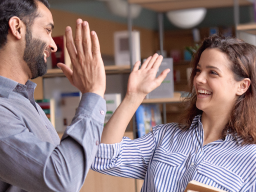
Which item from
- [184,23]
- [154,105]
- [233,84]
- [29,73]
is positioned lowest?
[154,105]

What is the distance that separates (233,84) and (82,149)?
816mm

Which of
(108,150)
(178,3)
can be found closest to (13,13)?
(108,150)

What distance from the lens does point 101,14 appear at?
298 centimetres

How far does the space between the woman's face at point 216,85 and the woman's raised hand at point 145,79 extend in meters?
0.35

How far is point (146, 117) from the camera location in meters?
2.79

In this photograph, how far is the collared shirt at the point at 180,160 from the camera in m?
1.21

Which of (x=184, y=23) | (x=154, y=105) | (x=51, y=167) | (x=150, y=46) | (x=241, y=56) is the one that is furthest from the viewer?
(x=150, y=46)

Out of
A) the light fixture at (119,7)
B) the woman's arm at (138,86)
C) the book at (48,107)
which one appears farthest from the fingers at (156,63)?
the book at (48,107)

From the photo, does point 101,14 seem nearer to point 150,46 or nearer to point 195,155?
point 195,155

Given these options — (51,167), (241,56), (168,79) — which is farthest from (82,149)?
(168,79)

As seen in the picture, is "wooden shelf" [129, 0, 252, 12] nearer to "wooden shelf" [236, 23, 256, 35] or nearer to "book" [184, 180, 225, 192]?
"wooden shelf" [236, 23, 256, 35]

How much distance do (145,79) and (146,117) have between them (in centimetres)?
171

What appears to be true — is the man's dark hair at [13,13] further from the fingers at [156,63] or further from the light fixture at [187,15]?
the light fixture at [187,15]

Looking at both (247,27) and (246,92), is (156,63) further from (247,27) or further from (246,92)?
(247,27)
